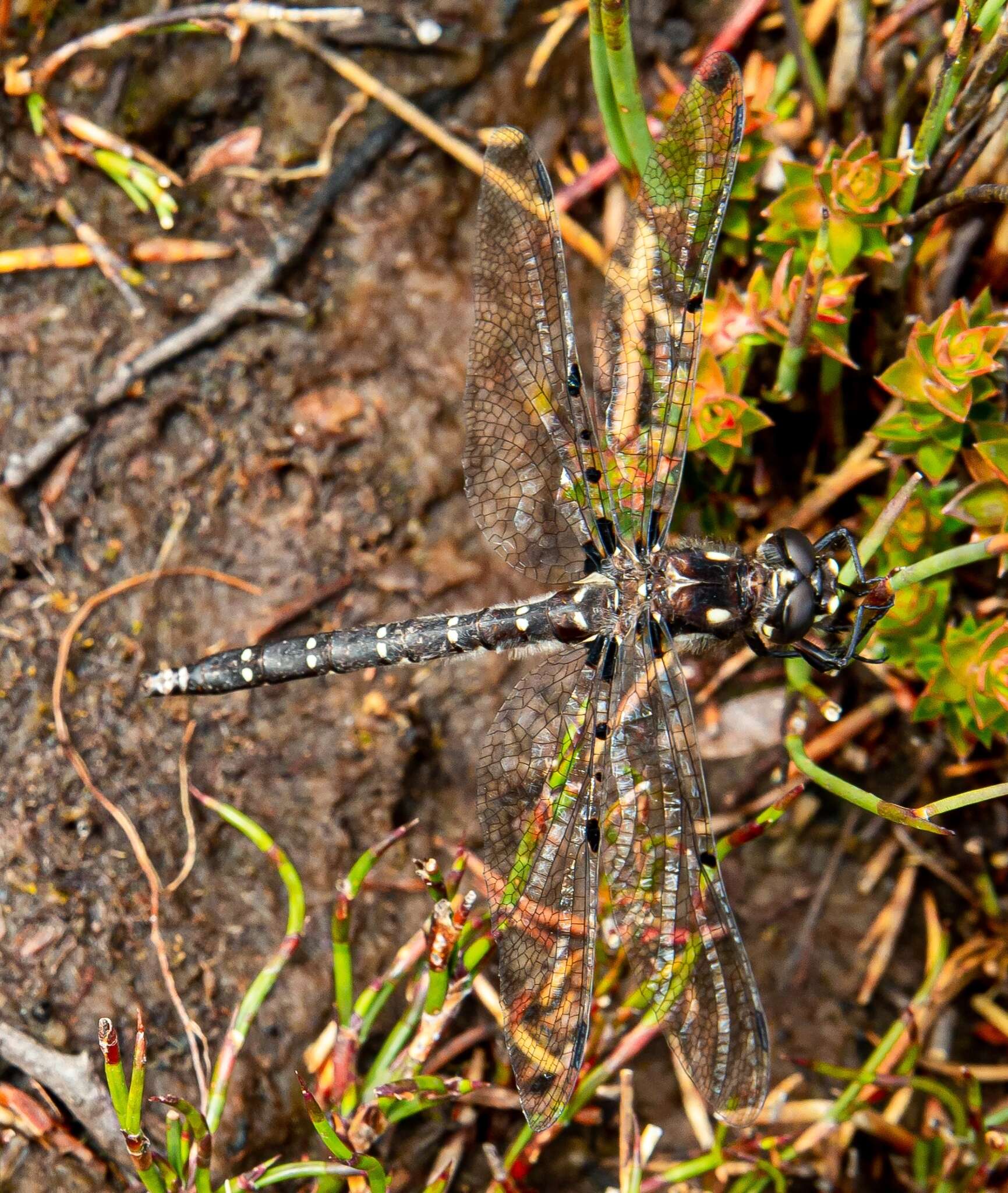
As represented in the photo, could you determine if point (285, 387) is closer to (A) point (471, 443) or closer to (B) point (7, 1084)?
(A) point (471, 443)

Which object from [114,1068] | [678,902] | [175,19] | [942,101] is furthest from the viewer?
[175,19]

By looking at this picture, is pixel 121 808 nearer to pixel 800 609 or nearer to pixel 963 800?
pixel 800 609

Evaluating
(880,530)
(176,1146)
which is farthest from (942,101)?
(176,1146)

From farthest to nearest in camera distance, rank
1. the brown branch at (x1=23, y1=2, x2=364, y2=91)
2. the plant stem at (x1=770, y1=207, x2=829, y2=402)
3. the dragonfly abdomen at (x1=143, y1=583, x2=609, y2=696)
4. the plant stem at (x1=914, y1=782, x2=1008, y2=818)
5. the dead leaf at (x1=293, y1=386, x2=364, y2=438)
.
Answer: the dead leaf at (x1=293, y1=386, x2=364, y2=438), the brown branch at (x1=23, y1=2, x2=364, y2=91), the dragonfly abdomen at (x1=143, y1=583, x2=609, y2=696), the plant stem at (x1=770, y1=207, x2=829, y2=402), the plant stem at (x1=914, y1=782, x2=1008, y2=818)

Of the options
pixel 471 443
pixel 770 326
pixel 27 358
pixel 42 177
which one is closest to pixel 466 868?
pixel 471 443

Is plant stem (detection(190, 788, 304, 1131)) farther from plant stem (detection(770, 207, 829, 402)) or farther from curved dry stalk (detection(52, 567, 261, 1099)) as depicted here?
plant stem (detection(770, 207, 829, 402))

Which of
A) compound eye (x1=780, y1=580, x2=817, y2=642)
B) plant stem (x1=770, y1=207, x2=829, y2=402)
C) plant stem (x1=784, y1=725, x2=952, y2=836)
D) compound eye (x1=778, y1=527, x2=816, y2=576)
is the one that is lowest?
plant stem (x1=784, y1=725, x2=952, y2=836)

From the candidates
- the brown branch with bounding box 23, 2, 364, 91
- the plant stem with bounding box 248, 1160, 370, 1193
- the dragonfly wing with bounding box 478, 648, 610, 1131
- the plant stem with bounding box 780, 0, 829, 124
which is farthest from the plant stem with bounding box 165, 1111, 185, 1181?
the plant stem with bounding box 780, 0, 829, 124

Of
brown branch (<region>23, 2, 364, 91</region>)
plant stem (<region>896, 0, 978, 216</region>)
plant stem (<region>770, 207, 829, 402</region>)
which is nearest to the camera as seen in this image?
plant stem (<region>896, 0, 978, 216</region>)
